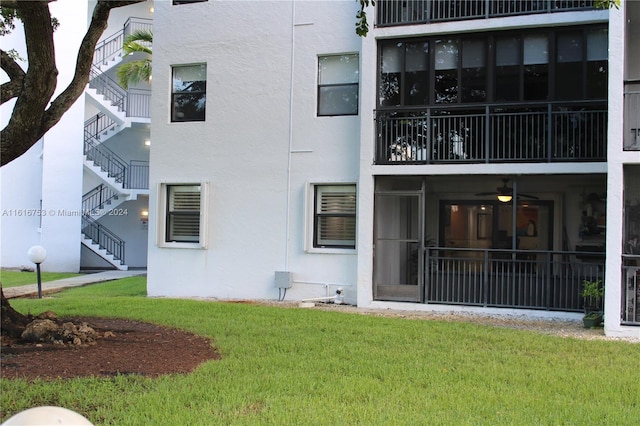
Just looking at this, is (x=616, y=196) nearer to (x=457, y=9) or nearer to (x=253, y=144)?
(x=457, y=9)

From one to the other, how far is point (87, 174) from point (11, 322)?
1684 centimetres

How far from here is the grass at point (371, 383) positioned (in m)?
5.34

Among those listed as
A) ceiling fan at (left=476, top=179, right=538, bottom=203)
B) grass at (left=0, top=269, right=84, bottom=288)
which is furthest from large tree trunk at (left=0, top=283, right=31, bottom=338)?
grass at (left=0, top=269, right=84, bottom=288)

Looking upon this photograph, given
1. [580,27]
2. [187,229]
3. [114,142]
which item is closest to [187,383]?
[187,229]

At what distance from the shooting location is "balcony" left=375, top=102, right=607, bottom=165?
11.7 metres

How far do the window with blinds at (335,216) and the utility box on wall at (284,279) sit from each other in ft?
2.98

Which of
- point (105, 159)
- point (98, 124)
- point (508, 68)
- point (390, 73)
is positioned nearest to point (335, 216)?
point (390, 73)

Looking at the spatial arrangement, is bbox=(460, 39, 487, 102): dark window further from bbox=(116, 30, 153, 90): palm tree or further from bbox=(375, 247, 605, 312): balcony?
bbox=(116, 30, 153, 90): palm tree

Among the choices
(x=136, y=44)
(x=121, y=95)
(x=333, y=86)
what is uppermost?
(x=136, y=44)

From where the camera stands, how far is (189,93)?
48.9ft

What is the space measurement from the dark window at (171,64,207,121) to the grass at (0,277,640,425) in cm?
662

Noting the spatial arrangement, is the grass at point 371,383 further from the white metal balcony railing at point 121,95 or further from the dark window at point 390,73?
the white metal balcony railing at point 121,95

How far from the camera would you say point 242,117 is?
555 inches

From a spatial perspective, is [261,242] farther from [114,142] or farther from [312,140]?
[114,142]
